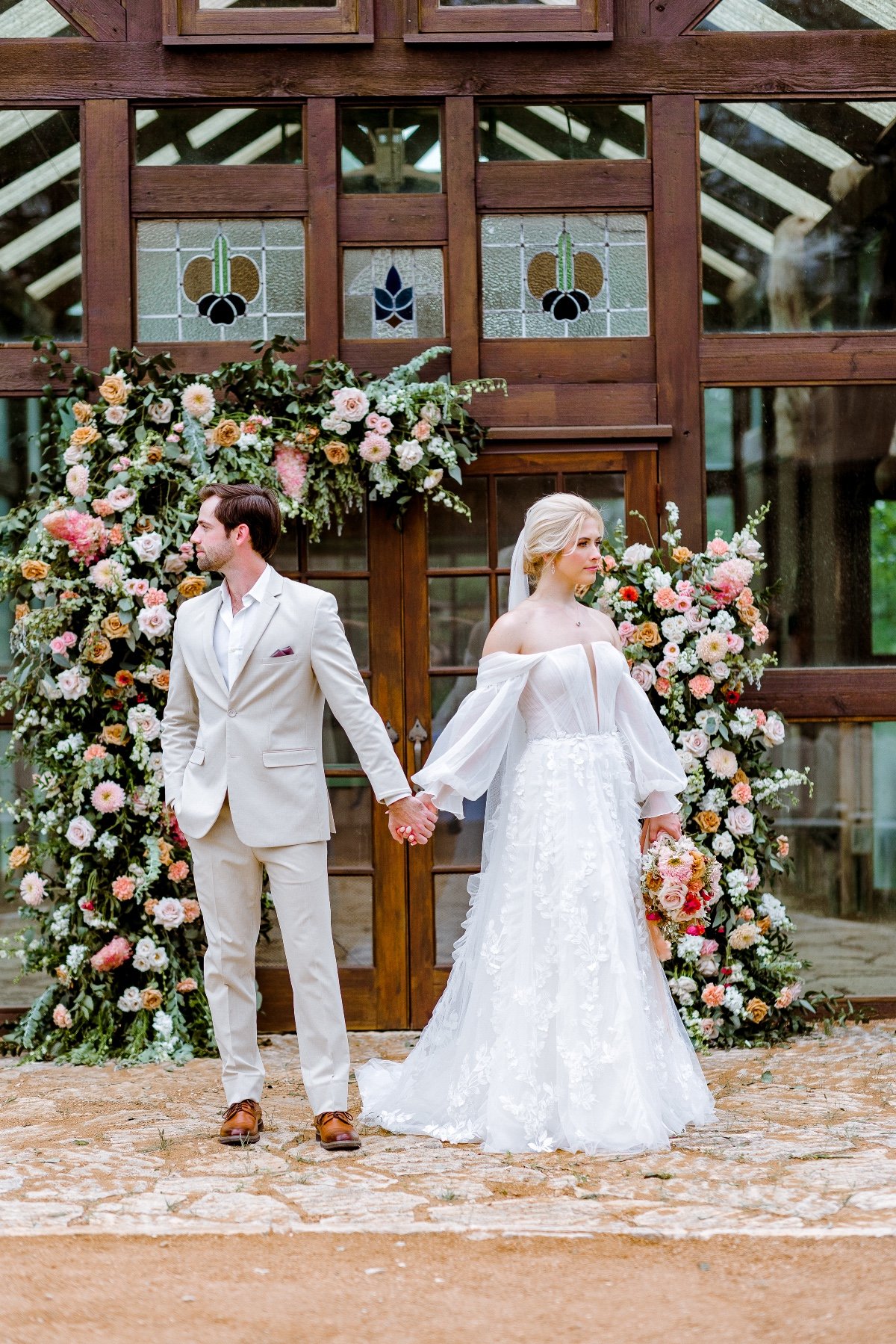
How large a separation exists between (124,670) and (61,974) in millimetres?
1214

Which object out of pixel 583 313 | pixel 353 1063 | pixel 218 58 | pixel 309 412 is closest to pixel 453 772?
pixel 353 1063

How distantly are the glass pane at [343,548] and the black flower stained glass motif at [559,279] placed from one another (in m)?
1.23

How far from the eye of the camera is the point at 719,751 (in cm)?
583

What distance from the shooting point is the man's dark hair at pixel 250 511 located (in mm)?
4566

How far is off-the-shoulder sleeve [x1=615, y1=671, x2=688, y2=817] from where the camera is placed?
4.85 metres

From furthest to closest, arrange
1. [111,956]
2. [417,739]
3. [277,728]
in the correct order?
1. [417,739]
2. [111,956]
3. [277,728]

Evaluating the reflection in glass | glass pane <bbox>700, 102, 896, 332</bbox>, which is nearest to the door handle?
the reflection in glass

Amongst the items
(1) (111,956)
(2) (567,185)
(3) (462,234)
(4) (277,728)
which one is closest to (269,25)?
(3) (462,234)

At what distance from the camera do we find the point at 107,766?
5.70 m

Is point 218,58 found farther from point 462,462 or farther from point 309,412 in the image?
point 462,462

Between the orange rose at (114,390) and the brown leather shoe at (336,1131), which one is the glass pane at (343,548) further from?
the brown leather shoe at (336,1131)

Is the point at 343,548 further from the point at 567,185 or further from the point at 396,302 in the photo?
the point at 567,185

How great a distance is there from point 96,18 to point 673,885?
14.4 ft

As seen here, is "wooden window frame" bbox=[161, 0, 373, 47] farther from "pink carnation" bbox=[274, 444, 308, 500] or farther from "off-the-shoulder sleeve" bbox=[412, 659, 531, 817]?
"off-the-shoulder sleeve" bbox=[412, 659, 531, 817]
